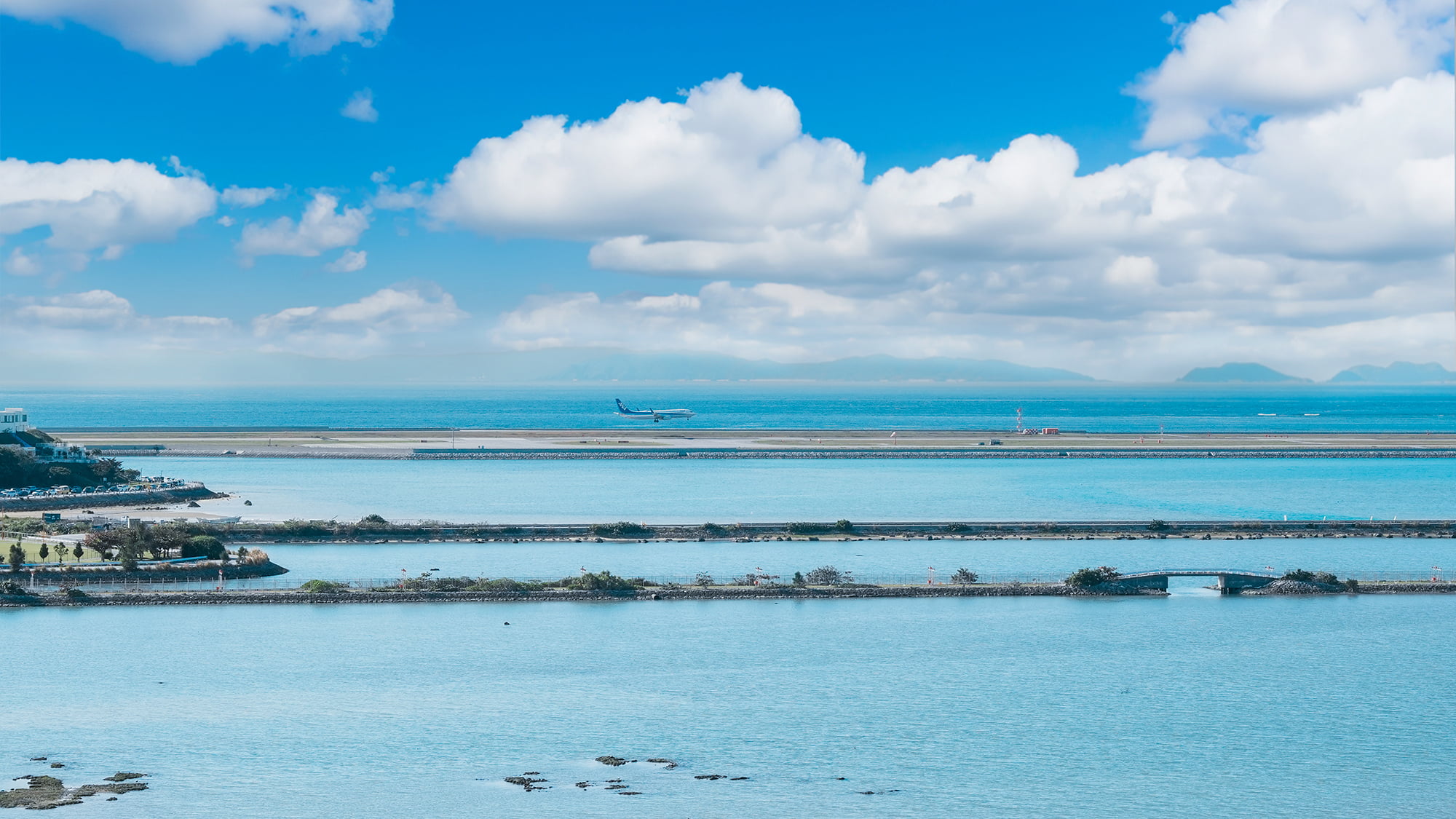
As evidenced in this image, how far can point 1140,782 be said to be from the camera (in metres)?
33.0

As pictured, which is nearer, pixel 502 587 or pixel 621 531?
pixel 502 587

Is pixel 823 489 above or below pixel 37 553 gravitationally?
above

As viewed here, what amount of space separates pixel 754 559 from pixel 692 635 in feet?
58.2

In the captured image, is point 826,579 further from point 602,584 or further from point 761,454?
point 761,454

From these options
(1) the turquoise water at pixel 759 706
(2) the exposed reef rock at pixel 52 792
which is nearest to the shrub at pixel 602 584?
(1) the turquoise water at pixel 759 706

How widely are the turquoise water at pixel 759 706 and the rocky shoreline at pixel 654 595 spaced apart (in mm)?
741

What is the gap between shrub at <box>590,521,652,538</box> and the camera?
240 ft

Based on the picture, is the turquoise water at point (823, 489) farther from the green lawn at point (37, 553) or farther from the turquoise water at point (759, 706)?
the turquoise water at point (759, 706)

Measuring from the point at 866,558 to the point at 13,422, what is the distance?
256 feet

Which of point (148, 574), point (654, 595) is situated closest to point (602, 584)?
point (654, 595)

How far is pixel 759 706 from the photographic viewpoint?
130ft

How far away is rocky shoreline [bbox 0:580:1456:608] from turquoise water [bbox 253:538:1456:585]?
3286 mm

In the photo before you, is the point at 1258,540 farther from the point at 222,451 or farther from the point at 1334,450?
the point at 222,451

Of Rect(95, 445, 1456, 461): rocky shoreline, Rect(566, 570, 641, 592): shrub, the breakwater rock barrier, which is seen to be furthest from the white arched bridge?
Rect(95, 445, 1456, 461): rocky shoreline
